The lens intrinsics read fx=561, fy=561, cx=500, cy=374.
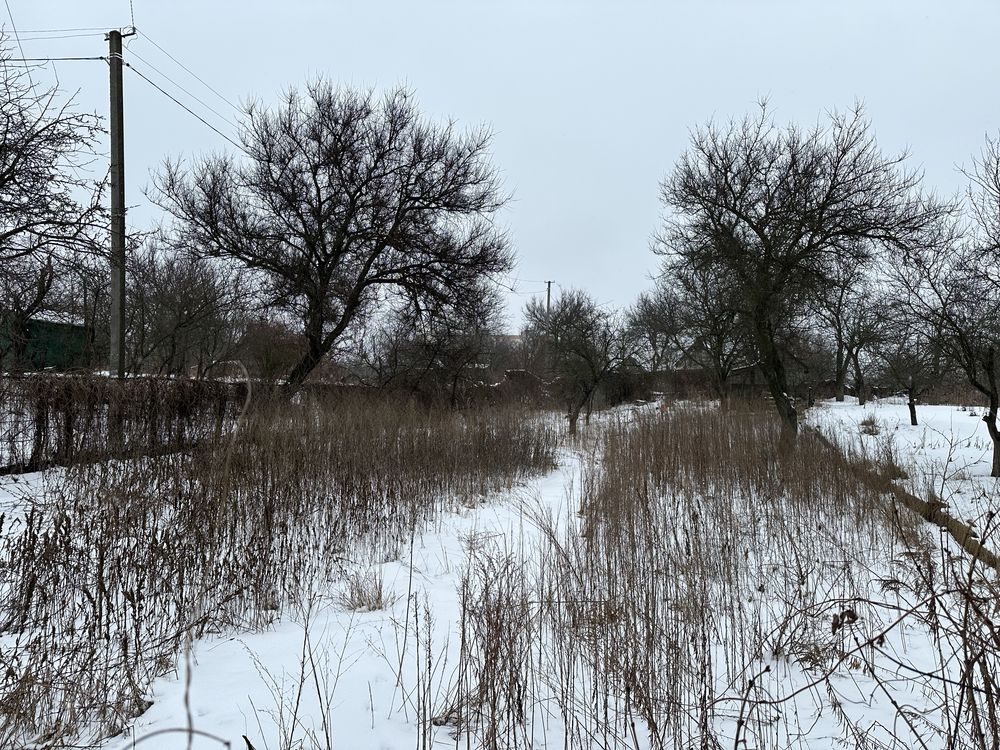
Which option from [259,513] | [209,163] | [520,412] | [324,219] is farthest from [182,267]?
[259,513]

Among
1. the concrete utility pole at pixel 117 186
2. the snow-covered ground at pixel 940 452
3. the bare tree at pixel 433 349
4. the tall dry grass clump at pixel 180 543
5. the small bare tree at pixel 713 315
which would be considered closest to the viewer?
the tall dry grass clump at pixel 180 543

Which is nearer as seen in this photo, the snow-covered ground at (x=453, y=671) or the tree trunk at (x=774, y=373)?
the snow-covered ground at (x=453, y=671)

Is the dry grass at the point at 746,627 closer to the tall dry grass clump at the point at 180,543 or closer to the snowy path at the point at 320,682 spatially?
the snowy path at the point at 320,682

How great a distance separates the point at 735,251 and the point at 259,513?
27.1 feet

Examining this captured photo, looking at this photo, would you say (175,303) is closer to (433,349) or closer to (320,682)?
(433,349)

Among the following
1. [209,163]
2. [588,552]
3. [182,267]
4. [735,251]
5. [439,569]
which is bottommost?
[439,569]

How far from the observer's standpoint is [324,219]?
12766 millimetres

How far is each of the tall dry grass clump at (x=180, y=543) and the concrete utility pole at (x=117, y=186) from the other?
3600mm

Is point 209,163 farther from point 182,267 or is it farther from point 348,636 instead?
point 348,636

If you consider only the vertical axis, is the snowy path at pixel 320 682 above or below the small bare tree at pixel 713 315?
below

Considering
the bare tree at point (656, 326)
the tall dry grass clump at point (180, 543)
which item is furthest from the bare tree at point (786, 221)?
the bare tree at point (656, 326)

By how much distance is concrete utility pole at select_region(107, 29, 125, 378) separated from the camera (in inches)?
354

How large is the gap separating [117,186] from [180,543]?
26.9 ft

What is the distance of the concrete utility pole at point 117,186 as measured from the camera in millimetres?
9000
